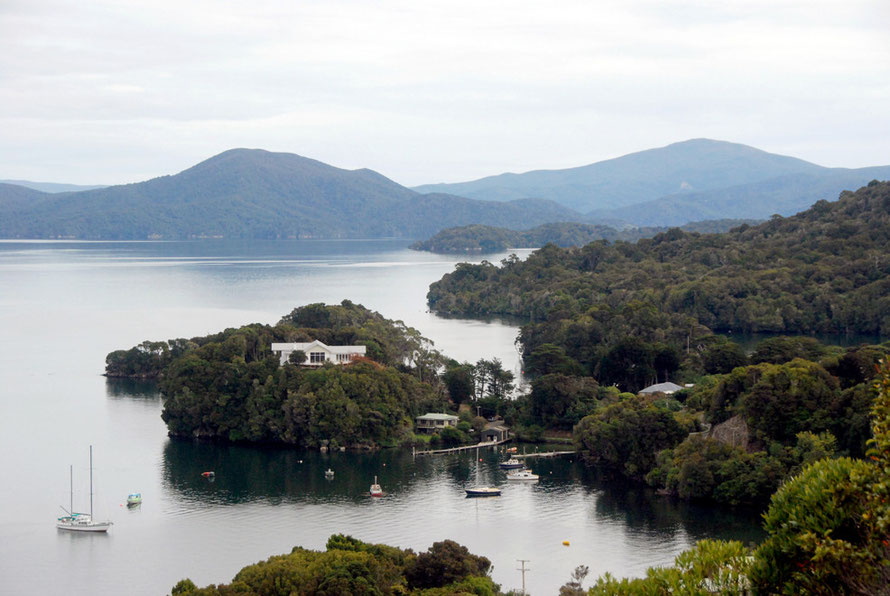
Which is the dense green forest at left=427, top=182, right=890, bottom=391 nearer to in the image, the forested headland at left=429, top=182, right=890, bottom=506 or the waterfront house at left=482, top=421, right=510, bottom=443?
the forested headland at left=429, top=182, right=890, bottom=506

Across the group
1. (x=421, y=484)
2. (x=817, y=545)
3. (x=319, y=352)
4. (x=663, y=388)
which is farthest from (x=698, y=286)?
(x=817, y=545)

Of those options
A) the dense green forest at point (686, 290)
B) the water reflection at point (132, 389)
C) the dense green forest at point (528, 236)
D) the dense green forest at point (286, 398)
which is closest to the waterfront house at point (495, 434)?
the dense green forest at point (286, 398)

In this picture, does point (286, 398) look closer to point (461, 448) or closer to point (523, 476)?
point (461, 448)

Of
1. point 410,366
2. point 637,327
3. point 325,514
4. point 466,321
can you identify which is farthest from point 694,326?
point 325,514

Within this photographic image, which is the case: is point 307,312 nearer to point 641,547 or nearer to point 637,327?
point 637,327

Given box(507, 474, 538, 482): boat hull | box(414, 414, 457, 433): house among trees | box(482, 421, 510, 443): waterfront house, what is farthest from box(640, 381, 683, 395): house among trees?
box(507, 474, 538, 482): boat hull

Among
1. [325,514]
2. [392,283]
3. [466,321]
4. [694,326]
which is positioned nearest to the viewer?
[325,514]
